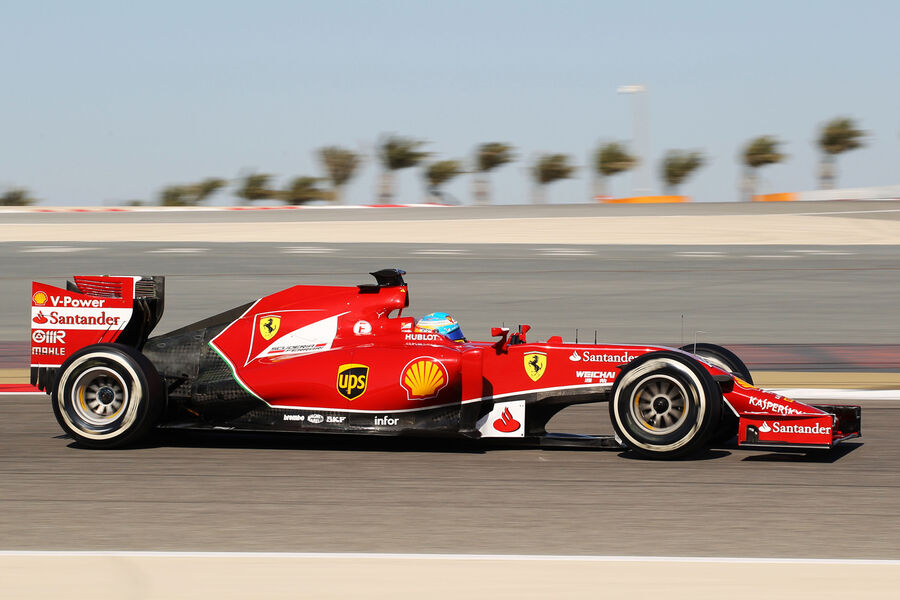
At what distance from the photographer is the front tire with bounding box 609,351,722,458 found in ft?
22.5

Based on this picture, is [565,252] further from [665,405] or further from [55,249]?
[665,405]

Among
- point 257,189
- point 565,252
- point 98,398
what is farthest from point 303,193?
point 98,398

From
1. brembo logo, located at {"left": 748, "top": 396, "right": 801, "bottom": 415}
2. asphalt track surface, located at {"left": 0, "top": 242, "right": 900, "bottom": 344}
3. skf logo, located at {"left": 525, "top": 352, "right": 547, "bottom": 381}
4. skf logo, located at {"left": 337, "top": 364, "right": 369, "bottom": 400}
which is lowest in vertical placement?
brembo logo, located at {"left": 748, "top": 396, "right": 801, "bottom": 415}

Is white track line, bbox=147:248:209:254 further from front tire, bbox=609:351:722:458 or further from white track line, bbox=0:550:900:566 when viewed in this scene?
white track line, bbox=0:550:900:566

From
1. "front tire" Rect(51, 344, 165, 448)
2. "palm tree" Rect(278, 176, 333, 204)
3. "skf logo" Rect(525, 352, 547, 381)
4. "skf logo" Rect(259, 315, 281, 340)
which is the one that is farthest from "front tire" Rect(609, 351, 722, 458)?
"palm tree" Rect(278, 176, 333, 204)

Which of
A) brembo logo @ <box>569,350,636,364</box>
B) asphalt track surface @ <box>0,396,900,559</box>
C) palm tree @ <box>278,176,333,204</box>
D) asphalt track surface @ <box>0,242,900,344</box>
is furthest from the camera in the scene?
palm tree @ <box>278,176,333,204</box>

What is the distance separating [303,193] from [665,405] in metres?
47.9

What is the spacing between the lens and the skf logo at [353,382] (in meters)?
7.32

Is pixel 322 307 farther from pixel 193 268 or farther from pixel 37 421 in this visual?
pixel 193 268

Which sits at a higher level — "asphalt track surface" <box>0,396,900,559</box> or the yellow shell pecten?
the yellow shell pecten

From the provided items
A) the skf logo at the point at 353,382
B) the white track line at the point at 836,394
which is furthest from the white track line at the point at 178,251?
the skf logo at the point at 353,382

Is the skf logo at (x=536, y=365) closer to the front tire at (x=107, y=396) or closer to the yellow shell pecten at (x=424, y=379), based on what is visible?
the yellow shell pecten at (x=424, y=379)

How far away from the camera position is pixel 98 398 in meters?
7.61

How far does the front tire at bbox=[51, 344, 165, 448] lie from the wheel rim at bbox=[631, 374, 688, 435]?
2959mm
